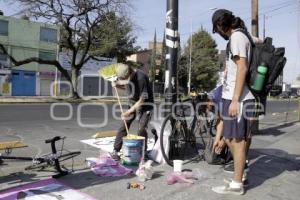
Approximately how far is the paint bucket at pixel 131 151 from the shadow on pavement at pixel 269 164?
5.35 ft

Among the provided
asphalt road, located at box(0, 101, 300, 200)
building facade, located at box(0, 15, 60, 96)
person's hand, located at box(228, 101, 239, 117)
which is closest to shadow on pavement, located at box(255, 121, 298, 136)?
asphalt road, located at box(0, 101, 300, 200)

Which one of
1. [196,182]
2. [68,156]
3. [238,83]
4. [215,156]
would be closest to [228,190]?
[196,182]

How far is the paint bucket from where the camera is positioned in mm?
5895

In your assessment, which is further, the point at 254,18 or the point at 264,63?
the point at 254,18

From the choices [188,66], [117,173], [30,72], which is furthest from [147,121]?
[188,66]

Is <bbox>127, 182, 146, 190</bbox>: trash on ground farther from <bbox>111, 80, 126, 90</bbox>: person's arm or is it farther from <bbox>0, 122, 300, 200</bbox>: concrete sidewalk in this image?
<bbox>111, 80, 126, 90</bbox>: person's arm

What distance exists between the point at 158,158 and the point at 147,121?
607 mm

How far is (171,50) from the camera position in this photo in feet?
22.4

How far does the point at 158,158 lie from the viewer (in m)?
6.21

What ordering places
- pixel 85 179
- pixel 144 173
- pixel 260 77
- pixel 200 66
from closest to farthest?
pixel 260 77, pixel 85 179, pixel 144 173, pixel 200 66

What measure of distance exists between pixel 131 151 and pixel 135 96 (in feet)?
2.99

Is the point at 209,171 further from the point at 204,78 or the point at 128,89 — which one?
the point at 204,78

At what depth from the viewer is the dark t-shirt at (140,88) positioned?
6.24 metres

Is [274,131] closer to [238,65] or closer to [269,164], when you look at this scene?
[269,164]
